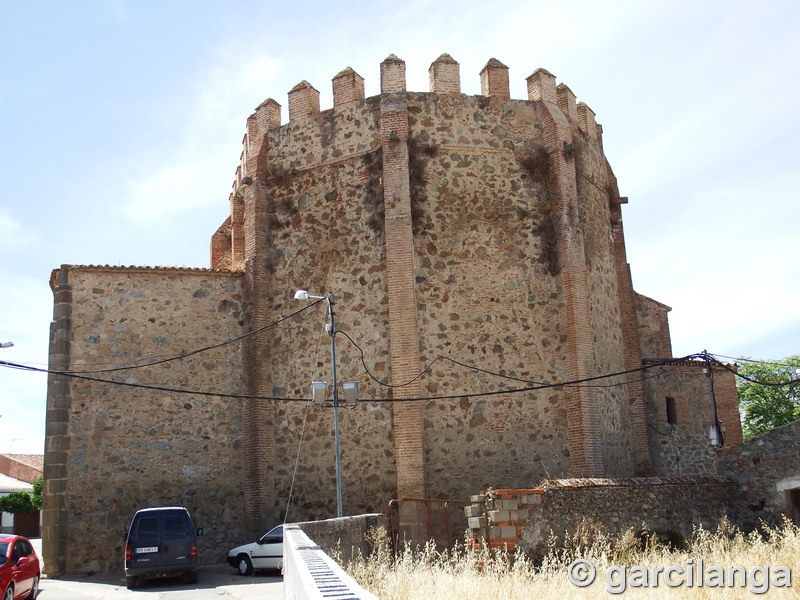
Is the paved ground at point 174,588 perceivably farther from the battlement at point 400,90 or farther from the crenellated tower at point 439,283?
the battlement at point 400,90

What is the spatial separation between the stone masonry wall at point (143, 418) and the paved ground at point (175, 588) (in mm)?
1308

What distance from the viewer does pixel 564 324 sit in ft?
64.1

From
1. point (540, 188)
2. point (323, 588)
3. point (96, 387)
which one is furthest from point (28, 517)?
point (323, 588)

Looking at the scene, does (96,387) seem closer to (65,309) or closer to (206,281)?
(65,309)

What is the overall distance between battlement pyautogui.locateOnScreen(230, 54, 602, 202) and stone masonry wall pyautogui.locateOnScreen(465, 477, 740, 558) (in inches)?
418

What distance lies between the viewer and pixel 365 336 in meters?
19.5

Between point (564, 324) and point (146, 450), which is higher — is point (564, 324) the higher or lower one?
the higher one

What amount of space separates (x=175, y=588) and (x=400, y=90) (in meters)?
12.8

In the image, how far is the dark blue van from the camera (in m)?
16.1

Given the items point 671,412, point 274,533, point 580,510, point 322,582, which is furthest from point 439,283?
point 322,582

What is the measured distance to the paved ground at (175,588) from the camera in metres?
14.4

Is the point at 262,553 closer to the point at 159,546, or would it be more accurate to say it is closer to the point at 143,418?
the point at 159,546

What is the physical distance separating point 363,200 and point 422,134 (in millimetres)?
2252

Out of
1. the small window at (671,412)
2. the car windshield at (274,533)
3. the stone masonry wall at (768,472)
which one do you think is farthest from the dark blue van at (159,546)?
the small window at (671,412)
